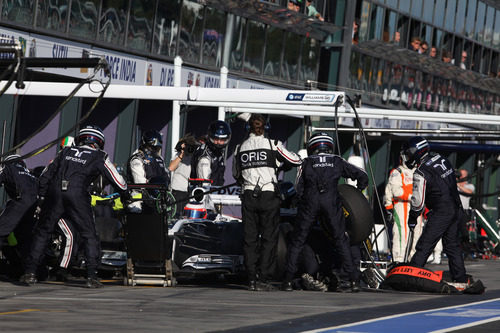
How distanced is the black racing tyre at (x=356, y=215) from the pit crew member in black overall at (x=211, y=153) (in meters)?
1.85

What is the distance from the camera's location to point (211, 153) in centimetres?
1467

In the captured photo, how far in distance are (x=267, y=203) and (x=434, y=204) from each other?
2036 mm

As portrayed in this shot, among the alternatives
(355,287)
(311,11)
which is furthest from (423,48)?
(355,287)

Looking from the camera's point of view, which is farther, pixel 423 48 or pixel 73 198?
pixel 423 48

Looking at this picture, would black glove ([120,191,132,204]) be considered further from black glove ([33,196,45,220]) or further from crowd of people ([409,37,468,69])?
crowd of people ([409,37,468,69])

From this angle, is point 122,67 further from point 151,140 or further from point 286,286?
point 286,286

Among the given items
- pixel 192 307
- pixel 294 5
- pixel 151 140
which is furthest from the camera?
pixel 294 5

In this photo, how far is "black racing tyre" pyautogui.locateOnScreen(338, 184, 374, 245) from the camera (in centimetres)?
1335

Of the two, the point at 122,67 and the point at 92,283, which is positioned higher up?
the point at 122,67

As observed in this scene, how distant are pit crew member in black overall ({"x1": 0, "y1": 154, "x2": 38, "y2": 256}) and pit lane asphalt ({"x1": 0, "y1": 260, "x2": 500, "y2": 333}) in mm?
691

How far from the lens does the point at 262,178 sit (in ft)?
42.1

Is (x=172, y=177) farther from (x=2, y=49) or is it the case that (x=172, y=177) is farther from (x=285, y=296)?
(x=2, y=49)

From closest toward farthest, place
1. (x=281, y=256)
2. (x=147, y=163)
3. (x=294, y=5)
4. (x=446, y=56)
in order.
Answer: (x=281, y=256) < (x=147, y=163) < (x=294, y=5) < (x=446, y=56)

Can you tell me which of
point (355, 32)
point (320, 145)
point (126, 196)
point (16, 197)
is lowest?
point (16, 197)
